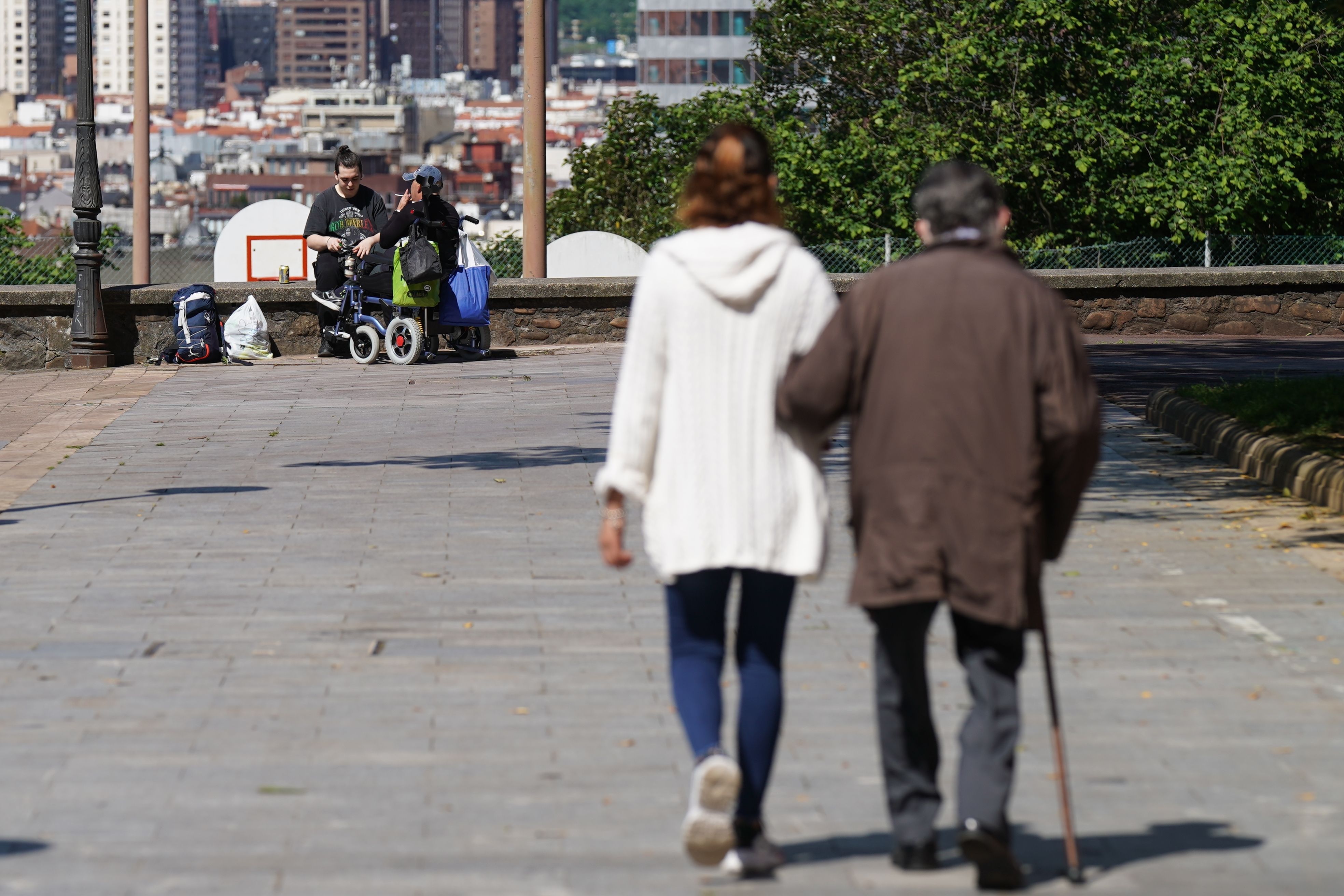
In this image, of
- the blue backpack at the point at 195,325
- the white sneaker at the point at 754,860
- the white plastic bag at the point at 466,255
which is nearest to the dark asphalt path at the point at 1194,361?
the white plastic bag at the point at 466,255

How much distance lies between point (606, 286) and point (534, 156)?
1.81 meters

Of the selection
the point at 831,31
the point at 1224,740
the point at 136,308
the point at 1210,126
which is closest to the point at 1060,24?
the point at 1210,126

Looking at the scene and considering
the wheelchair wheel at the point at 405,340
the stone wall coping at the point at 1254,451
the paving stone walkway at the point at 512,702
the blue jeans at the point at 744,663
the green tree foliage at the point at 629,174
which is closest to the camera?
the blue jeans at the point at 744,663

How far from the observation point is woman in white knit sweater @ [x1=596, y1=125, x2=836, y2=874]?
405 centimetres

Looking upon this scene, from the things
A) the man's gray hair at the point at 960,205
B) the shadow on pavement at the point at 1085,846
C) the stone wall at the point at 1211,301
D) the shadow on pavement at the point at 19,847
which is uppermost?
the man's gray hair at the point at 960,205

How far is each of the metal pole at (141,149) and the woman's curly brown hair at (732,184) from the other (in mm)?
21041

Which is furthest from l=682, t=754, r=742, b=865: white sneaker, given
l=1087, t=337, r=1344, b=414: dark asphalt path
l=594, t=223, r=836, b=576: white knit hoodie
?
l=1087, t=337, r=1344, b=414: dark asphalt path

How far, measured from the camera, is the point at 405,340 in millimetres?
15602

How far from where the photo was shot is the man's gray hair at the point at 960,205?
4012 millimetres

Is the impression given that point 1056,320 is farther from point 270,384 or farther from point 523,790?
point 270,384

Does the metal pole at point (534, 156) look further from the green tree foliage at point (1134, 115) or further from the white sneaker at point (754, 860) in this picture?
the white sneaker at point (754, 860)

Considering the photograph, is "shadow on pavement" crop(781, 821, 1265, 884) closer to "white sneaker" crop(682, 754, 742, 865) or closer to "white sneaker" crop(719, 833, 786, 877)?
"white sneaker" crop(719, 833, 786, 877)

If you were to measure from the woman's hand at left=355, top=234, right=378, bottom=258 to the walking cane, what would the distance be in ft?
38.5

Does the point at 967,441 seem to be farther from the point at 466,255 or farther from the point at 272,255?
the point at 272,255
